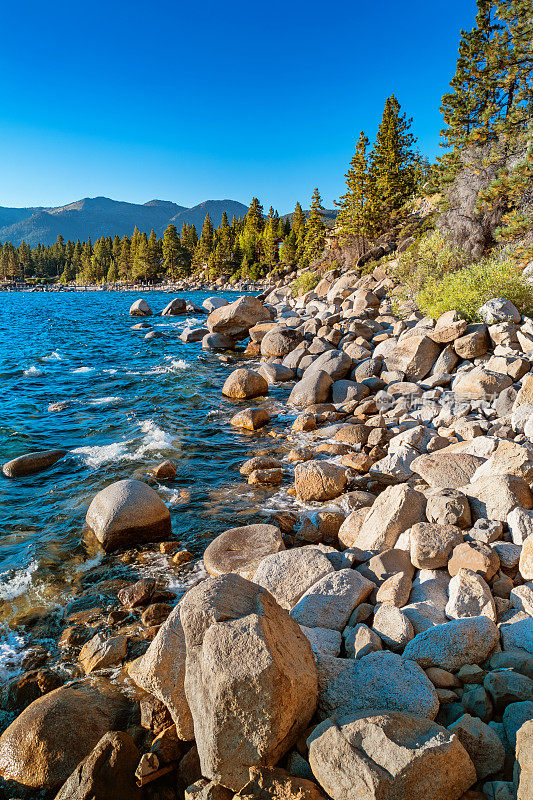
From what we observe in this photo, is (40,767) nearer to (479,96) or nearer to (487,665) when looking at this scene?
(487,665)

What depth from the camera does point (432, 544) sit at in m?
5.20

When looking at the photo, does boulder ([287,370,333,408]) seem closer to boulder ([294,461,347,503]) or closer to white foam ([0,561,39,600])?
boulder ([294,461,347,503])

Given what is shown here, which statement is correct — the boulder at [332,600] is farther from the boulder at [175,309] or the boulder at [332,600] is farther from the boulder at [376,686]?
the boulder at [175,309]

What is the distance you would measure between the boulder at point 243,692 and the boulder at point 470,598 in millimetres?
1861

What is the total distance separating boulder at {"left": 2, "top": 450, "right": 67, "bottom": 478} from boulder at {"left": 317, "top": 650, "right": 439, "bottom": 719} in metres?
8.90

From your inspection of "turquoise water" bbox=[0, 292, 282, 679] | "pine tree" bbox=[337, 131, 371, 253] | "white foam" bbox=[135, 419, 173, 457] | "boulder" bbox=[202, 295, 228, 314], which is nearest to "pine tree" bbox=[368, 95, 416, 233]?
"pine tree" bbox=[337, 131, 371, 253]

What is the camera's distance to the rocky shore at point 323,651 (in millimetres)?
2885

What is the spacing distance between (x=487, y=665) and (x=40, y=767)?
3.83 m

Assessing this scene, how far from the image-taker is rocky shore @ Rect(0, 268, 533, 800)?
2.88m

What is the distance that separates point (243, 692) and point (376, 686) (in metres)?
1.17

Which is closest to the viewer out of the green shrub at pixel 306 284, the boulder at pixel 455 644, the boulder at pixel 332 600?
the boulder at pixel 455 644

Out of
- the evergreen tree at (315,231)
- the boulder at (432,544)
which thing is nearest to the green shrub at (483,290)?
the boulder at (432,544)

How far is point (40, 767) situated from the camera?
357 centimetres

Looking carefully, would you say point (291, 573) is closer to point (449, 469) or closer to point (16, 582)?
point (449, 469)
